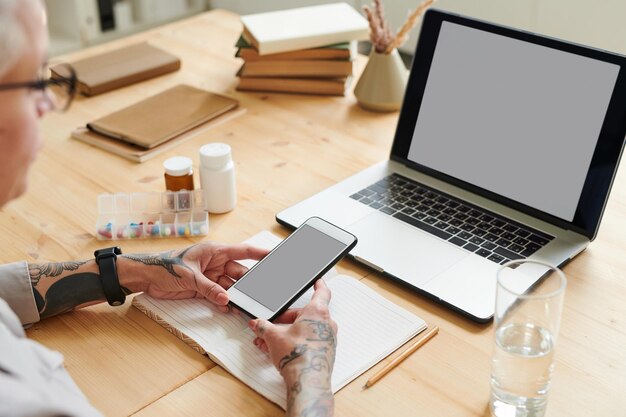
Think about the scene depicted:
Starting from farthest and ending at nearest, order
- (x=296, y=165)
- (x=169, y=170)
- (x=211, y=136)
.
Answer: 1. (x=211, y=136)
2. (x=296, y=165)
3. (x=169, y=170)

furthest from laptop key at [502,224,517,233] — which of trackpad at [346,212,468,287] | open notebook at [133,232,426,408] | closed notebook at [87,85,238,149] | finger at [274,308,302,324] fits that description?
closed notebook at [87,85,238,149]

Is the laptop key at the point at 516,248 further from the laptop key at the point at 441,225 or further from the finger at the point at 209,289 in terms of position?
the finger at the point at 209,289

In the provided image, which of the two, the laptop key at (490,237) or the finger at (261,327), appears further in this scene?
the laptop key at (490,237)

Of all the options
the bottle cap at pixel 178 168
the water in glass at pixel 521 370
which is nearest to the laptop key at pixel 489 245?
the water in glass at pixel 521 370

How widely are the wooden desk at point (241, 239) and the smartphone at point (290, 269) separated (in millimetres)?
86

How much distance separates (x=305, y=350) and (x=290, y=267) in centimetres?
18

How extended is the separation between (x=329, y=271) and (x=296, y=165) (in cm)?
40

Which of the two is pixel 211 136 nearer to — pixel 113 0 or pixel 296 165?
pixel 296 165

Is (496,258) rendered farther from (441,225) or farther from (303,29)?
(303,29)

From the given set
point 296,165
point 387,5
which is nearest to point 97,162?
point 296,165

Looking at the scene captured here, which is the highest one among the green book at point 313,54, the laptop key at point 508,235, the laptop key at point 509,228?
the green book at point 313,54

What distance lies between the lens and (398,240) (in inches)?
49.3

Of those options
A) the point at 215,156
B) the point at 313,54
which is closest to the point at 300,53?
the point at 313,54

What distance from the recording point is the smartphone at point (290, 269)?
1079 millimetres
